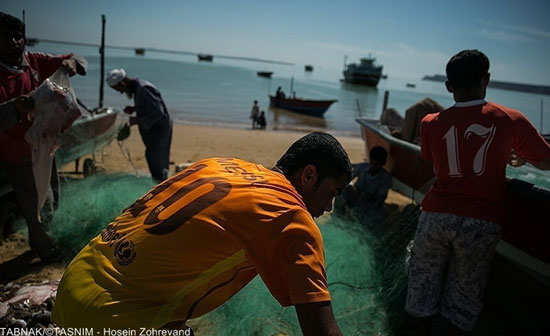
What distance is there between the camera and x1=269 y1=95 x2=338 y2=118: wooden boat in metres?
26.4

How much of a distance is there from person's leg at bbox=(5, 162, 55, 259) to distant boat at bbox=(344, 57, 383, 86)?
223 ft

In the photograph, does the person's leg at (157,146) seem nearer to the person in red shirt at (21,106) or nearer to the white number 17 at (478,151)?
the person in red shirt at (21,106)

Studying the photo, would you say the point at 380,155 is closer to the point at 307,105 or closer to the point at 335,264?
the point at 335,264

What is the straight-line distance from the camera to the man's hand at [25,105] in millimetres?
2971

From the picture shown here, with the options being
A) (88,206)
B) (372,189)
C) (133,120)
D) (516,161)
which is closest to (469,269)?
(516,161)

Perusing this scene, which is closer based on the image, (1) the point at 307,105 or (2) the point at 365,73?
(1) the point at 307,105

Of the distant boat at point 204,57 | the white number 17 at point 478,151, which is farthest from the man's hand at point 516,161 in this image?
the distant boat at point 204,57

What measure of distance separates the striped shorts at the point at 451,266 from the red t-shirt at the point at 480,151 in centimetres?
9

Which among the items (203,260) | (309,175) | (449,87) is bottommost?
(203,260)

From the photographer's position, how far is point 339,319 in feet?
9.96

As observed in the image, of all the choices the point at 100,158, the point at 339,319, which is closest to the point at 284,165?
the point at 339,319

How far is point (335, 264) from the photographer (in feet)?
12.1

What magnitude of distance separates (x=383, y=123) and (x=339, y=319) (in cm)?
530

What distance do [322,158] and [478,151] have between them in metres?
1.43
